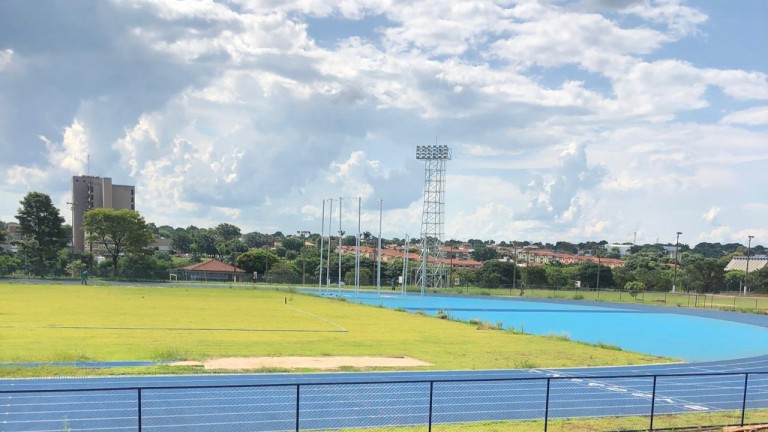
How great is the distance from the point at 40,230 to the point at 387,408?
259 ft

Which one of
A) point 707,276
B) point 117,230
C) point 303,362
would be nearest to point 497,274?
point 707,276

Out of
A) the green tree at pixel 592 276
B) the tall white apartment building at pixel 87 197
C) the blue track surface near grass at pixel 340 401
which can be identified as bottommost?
the green tree at pixel 592 276

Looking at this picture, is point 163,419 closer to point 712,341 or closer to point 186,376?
point 186,376

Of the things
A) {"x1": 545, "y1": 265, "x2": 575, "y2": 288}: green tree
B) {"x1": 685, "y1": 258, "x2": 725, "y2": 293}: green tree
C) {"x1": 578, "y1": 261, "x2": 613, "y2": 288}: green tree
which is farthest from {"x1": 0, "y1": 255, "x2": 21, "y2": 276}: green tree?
{"x1": 685, "y1": 258, "x2": 725, "y2": 293}: green tree

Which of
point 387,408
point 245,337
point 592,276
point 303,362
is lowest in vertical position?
point 592,276

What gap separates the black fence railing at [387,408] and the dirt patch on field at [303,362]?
3112 mm

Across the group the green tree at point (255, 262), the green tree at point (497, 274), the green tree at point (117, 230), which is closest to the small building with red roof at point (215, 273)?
the green tree at point (255, 262)

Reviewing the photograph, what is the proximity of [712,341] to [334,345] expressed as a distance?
904 inches

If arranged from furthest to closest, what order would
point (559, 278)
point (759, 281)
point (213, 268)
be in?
1. point (213, 268)
2. point (559, 278)
3. point (759, 281)

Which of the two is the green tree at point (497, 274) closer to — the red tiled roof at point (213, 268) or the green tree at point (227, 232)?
the red tiled roof at point (213, 268)

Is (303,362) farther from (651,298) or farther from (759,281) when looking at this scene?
(759,281)

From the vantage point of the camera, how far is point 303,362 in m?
20.2

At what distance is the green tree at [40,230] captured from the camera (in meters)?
79.1

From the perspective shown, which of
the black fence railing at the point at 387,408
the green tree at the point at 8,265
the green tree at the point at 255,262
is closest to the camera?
the black fence railing at the point at 387,408
